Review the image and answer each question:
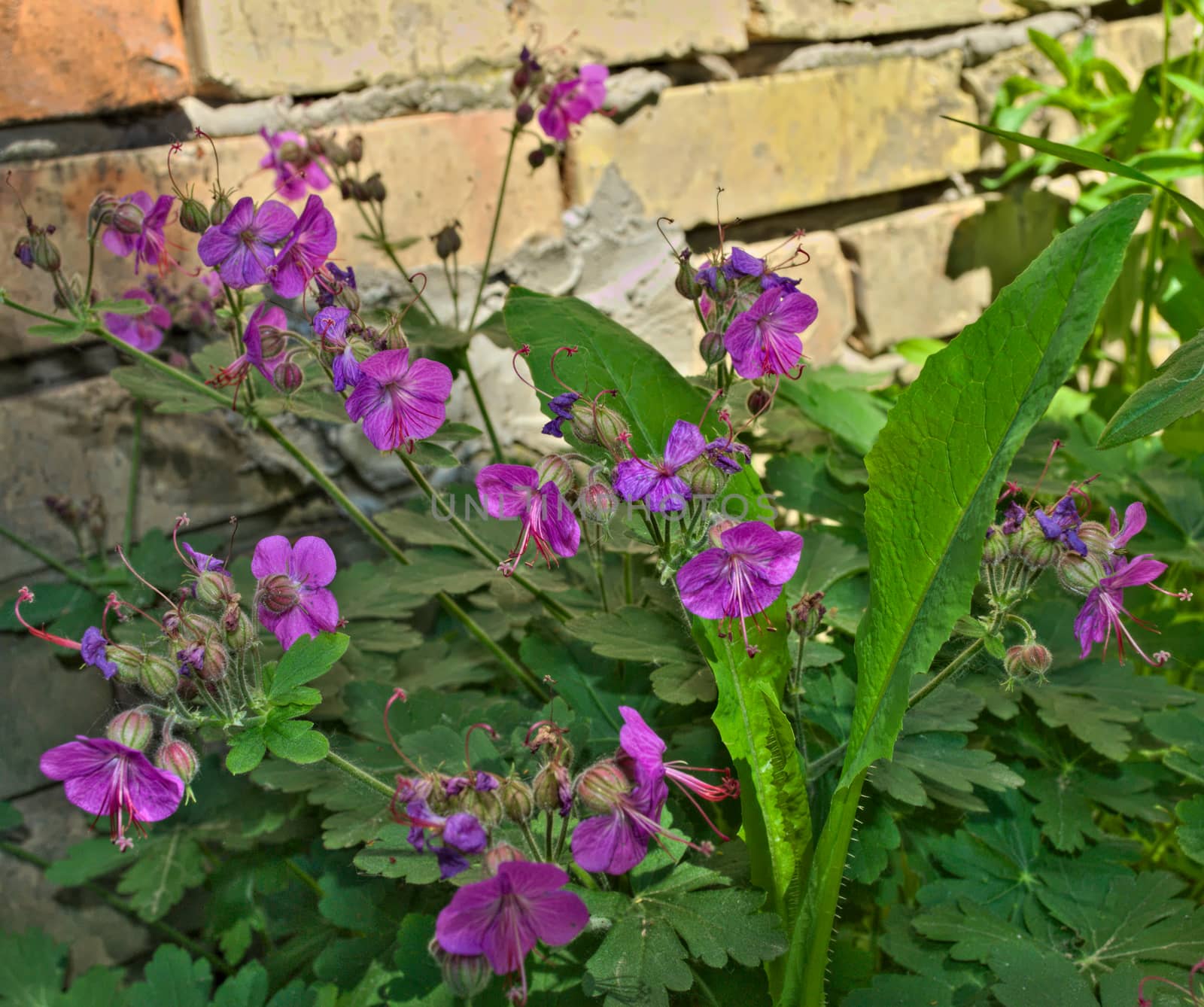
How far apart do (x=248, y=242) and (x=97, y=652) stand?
0.39 m

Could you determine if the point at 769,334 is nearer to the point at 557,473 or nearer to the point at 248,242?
the point at 557,473

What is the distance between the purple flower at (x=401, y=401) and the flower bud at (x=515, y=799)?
1.00 feet

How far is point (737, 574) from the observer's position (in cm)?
75

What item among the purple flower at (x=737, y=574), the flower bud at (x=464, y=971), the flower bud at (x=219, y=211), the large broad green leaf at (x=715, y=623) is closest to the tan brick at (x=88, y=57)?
the flower bud at (x=219, y=211)

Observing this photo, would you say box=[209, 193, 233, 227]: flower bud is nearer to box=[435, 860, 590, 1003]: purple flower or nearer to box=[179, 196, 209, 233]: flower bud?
box=[179, 196, 209, 233]: flower bud

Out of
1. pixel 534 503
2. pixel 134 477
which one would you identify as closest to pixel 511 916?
pixel 534 503

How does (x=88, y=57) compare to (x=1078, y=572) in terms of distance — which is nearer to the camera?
(x=1078, y=572)

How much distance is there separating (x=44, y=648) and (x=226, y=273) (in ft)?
1.96

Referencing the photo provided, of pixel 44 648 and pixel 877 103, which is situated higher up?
pixel 877 103

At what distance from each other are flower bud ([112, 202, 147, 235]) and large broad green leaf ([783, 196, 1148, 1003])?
2.45ft

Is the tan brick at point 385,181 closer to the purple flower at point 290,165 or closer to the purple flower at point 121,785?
the purple flower at point 290,165

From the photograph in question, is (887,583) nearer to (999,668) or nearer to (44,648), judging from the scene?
(999,668)

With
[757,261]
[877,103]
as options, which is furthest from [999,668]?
[877,103]

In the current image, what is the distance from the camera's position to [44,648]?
1214mm
